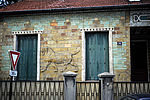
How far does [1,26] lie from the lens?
404 inches

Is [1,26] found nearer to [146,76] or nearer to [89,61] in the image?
[89,61]

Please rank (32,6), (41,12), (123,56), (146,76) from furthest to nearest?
(146,76) → (32,6) → (41,12) → (123,56)

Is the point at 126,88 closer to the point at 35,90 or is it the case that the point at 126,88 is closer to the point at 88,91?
the point at 88,91

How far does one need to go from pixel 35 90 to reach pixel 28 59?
115 inches

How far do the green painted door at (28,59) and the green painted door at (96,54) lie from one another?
9.33 ft

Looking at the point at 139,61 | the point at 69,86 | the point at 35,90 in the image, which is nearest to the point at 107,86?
the point at 69,86

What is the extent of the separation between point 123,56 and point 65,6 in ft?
13.1

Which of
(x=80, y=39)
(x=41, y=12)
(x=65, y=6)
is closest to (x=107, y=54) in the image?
(x=80, y=39)

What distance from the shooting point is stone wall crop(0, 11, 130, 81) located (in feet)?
29.8

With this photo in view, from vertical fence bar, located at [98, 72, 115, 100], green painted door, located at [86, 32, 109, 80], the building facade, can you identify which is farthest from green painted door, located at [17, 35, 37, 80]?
vertical fence bar, located at [98, 72, 115, 100]

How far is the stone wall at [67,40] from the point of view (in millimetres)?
9094

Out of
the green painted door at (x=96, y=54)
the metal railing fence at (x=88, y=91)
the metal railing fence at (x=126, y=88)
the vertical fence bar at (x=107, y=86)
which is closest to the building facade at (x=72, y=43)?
the green painted door at (x=96, y=54)

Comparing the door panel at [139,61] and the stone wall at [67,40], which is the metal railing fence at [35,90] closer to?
the stone wall at [67,40]

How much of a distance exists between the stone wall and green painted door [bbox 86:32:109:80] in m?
0.44
